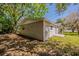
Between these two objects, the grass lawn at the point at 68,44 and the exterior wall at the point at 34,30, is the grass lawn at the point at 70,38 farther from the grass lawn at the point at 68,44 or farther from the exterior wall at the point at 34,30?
the exterior wall at the point at 34,30

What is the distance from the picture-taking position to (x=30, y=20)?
1818mm

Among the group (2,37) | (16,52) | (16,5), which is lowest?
(16,52)

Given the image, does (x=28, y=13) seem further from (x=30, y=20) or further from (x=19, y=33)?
(x=19, y=33)

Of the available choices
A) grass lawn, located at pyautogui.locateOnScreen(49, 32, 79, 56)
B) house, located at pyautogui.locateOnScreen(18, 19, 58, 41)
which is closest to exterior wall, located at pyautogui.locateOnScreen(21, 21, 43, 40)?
house, located at pyautogui.locateOnScreen(18, 19, 58, 41)

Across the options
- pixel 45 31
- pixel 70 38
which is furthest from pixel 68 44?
pixel 45 31

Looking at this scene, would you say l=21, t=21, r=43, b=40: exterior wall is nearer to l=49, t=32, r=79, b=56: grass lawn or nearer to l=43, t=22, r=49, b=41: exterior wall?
l=43, t=22, r=49, b=41: exterior wall

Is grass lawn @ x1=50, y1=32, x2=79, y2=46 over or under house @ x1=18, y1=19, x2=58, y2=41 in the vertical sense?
under

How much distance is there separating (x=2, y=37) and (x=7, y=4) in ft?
1.06

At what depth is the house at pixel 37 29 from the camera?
1.81 meters

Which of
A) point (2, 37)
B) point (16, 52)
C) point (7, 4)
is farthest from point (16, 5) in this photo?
point (16, 52)

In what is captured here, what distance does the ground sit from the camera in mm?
1782

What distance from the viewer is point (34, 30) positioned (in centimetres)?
182

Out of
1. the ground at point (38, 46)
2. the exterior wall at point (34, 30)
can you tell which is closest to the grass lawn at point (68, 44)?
the ground at point (38, 46)

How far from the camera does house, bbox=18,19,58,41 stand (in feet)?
5.95
